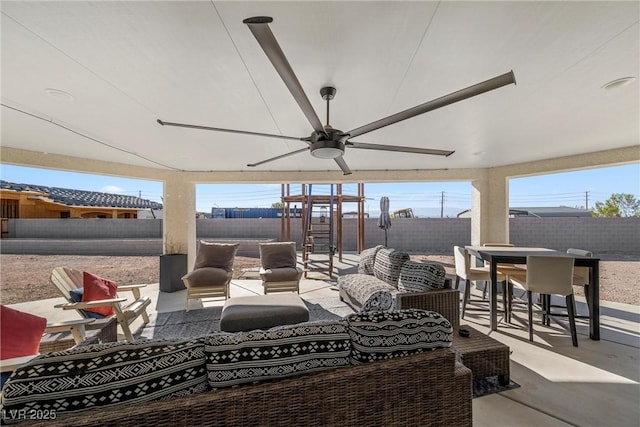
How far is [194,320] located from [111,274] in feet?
14.5

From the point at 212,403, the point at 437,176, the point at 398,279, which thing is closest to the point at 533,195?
the point at 437,176

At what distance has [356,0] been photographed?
1260 mm

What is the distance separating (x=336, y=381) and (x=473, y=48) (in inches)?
81.5

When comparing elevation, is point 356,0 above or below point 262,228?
above

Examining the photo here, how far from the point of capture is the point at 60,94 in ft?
7.08

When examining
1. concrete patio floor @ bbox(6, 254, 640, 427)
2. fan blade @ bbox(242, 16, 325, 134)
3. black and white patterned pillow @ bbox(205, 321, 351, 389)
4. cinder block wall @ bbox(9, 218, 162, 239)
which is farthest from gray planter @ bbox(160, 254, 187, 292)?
cinder block wall @ bbox(9, 218, 162, 239)

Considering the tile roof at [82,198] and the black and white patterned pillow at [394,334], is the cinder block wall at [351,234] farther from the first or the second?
the black and white patterned pillow at [394,334]

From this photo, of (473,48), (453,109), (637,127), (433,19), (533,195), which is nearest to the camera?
(433,19)

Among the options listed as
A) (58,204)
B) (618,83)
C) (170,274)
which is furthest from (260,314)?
(58,204)

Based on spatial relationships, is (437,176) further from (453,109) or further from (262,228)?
(262,228)

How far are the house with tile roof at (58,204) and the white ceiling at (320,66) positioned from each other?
12390 mm

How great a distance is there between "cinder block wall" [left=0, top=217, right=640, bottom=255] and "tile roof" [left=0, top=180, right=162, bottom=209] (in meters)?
1.99

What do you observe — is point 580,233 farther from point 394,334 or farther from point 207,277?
point 207,277

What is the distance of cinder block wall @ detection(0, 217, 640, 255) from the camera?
904 centimetres
